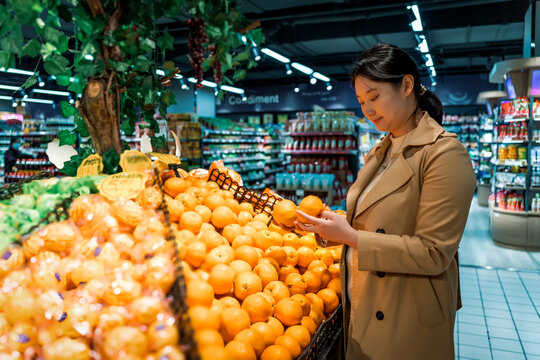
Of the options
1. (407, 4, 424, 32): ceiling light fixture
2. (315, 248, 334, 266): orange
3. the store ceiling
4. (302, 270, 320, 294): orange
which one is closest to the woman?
(302, 270, 320, 294): orange

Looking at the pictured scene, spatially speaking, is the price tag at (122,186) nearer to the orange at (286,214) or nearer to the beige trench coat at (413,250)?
the orange at (286,214)

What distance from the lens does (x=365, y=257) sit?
54.2 inches

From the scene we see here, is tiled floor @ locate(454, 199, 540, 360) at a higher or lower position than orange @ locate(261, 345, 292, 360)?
lower

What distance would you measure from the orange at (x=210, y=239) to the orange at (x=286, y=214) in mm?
267

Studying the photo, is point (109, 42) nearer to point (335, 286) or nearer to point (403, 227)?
point (403, 227)

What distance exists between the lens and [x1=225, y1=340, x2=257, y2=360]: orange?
3.87 ft

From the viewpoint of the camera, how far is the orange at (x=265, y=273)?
5.41 feet

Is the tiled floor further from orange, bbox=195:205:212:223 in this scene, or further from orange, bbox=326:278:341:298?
orange, bbox=195:205:212:223

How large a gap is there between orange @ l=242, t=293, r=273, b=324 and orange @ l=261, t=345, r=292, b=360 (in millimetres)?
121

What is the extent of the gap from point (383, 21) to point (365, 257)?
9.48m

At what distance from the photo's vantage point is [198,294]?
94 cm

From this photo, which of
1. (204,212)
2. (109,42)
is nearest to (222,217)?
(204,212)

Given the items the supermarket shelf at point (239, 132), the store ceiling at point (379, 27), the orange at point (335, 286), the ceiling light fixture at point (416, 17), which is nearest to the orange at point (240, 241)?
the orange at point (335, 286)

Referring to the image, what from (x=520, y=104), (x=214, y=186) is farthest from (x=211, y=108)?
(x=214, y=186)
